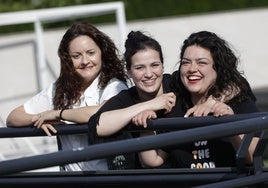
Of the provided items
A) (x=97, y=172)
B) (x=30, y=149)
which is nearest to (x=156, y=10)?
(x=30, y=149)

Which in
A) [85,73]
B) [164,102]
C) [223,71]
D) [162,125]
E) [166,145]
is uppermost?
[85,73]

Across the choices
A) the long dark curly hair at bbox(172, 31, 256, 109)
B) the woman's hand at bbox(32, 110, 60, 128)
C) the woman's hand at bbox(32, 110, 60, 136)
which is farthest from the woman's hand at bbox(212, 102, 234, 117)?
the woman's hand at bbox(32, 110, 60, 128)

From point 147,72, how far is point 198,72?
27 centimetres

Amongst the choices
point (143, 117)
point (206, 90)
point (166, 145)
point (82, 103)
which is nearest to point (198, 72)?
point (206, 90)

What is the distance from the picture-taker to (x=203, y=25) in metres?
15.5

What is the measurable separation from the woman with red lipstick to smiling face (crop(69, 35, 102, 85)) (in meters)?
0.66

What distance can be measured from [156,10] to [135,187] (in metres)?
13.6

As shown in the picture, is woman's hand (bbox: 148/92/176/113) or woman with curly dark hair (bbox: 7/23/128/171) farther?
woman with curly dark hair (bbox: 7/23/128/171)

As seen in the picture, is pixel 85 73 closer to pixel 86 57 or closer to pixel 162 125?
pixel 86 57

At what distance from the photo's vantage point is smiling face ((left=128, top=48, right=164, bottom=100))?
4297mm

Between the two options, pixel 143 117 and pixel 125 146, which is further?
pixel 143 117

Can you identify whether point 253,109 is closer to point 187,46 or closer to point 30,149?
point 187,46

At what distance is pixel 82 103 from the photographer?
15.8ft

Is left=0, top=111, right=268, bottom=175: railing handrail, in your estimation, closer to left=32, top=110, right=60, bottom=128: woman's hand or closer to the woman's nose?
the woman's nose
